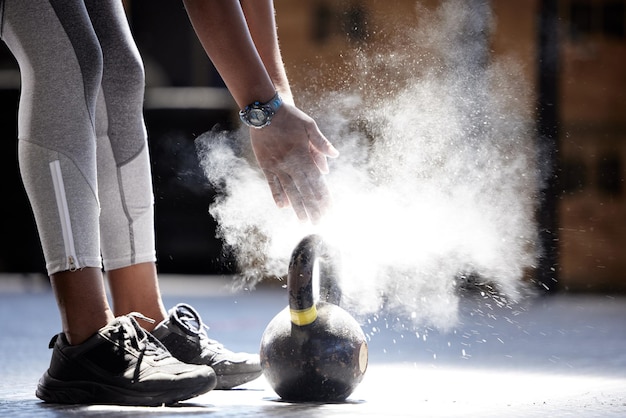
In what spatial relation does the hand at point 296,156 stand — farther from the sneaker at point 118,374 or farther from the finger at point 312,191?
the sneaker at point 118,374

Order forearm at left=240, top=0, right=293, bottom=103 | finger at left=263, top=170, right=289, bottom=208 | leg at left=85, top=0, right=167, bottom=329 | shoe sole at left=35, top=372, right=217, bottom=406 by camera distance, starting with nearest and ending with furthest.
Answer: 1. shoe sole at left=35, top=372, right=217, bottom=406
2. finger at left=263, top=170, right=289, bottom=208
3. leg at left=85, top=0, right=167, bottom=329
4. forearm at left=240, top=0, right=293, bottom=103

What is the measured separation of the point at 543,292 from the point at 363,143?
2.84 meters

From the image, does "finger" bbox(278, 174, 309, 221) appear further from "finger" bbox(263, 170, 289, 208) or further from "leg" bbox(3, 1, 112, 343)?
"leg" bbox(3, 1, 112, 343)

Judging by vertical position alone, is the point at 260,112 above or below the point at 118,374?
above

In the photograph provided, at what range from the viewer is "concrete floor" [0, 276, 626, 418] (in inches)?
68.1

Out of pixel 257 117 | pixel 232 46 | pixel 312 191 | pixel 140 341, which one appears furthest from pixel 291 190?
pixel 140 341

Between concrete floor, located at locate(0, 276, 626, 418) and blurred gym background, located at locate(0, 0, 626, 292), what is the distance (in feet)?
3.90

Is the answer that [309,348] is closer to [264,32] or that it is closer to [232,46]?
[232,46]

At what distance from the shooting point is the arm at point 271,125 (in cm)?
177

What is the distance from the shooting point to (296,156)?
1.77 meters

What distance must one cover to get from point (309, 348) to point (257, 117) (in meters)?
0.44

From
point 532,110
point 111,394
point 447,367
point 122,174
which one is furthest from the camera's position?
point 532,110

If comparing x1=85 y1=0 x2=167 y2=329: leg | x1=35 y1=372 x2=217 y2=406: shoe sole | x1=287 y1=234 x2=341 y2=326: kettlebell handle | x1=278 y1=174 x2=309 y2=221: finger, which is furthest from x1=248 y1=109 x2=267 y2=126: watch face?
x1=35 y1=372 x2=217 y2=406: shoe sole

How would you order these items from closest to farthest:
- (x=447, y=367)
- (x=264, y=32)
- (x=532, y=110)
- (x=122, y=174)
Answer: (x=122, y=174)
(x=264, y=32)
(x=447, y=367)
(x=532, y=110)
